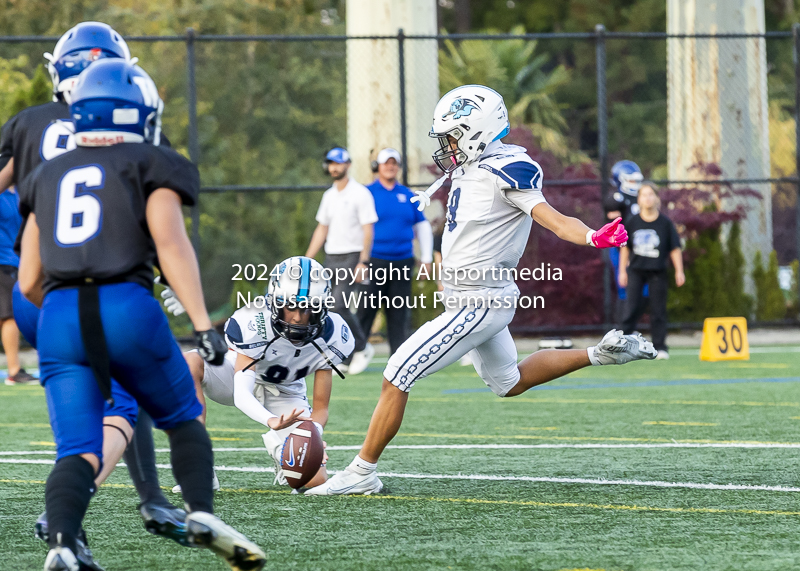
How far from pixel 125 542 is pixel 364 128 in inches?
477

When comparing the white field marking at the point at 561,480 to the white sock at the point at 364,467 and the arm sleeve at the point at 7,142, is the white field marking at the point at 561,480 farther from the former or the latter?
the arm sleeve at the point at 7,142

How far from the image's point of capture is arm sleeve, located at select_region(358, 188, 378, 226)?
10.7 meters

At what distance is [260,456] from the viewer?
653 cm

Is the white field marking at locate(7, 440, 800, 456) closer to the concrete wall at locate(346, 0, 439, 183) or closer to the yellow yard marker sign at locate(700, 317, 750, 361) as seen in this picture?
the yellow yard marker sign at locate(700, 317, 750, 361)

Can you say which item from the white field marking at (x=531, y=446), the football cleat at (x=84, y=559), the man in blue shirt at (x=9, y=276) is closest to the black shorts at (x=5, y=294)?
the man in blue shirt at (x=9, y=276)

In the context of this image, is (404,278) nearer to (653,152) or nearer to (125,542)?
(125,542)

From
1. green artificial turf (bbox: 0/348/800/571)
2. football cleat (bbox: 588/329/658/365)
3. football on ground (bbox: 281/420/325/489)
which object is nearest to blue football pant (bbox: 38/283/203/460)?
green artificial turf (bbox: 0/348/800/571)

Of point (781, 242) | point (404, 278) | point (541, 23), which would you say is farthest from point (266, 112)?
point (404, 278)

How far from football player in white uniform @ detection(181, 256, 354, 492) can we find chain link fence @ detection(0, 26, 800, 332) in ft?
34.2

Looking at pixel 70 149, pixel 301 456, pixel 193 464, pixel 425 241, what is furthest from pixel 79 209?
pixel 425 241

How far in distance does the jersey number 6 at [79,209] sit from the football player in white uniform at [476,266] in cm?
209

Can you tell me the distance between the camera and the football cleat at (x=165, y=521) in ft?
12.5

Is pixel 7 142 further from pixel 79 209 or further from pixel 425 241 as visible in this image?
pixel 425 241

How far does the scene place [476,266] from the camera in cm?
545
